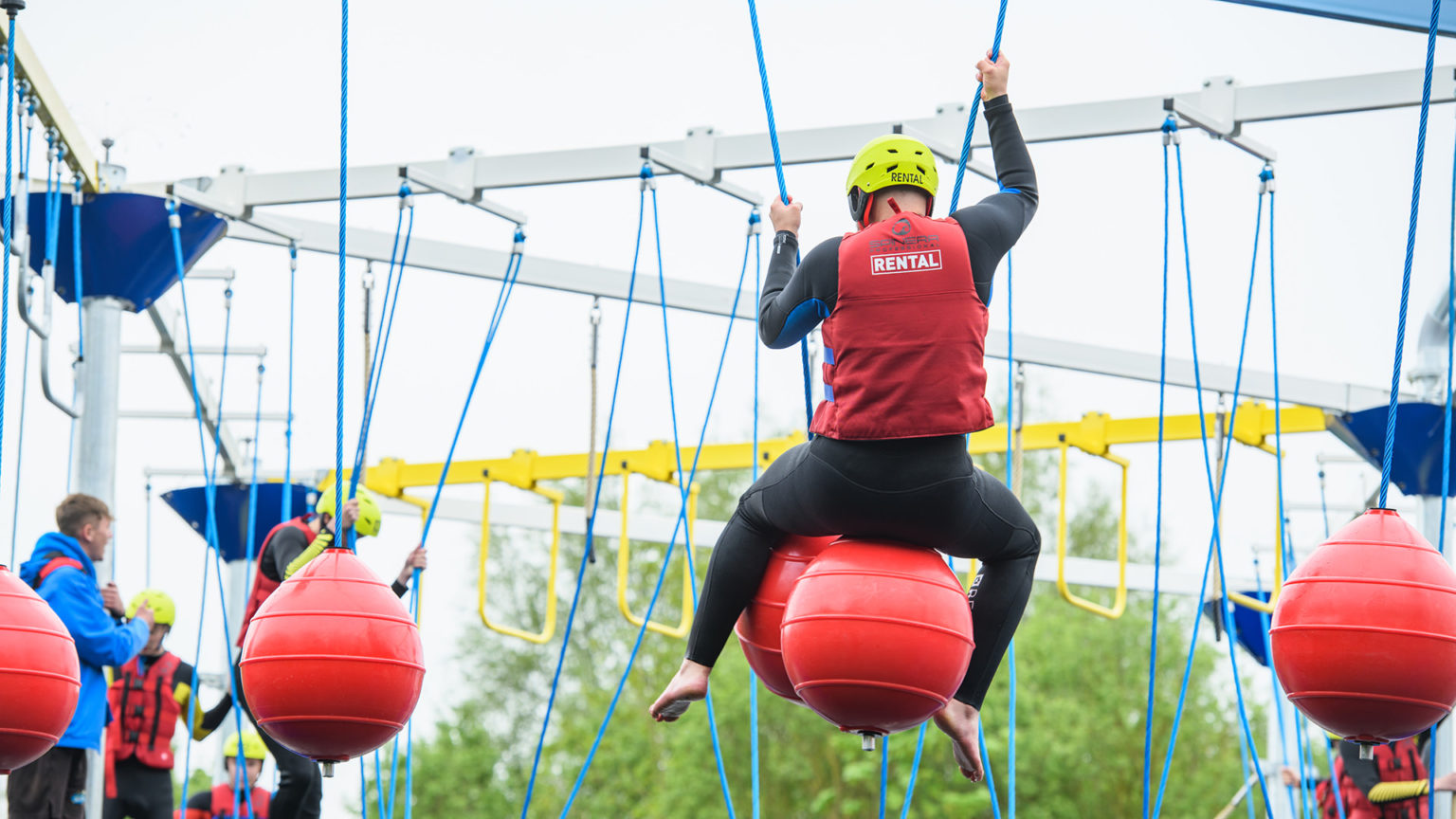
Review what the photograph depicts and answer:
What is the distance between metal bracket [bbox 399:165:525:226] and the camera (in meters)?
8.23

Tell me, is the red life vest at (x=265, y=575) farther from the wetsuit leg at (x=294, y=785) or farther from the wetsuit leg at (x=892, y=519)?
the wetsuit leg at (x=892, y=519)

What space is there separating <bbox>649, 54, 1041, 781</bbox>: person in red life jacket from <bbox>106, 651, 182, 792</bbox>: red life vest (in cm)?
498

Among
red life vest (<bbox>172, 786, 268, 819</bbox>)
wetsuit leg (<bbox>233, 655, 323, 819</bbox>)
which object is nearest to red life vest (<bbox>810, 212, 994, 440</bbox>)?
wetsuit leg (<bbox>233, 655, 323, 819</bbox>)

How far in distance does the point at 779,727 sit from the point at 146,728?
15514 millimetres

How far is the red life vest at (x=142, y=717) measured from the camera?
889 cm

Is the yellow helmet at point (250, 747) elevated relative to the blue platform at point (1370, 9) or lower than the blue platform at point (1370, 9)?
lower

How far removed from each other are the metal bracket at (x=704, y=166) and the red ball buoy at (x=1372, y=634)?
4093 mm

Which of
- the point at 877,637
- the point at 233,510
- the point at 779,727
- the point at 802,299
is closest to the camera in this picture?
the point at 877,637

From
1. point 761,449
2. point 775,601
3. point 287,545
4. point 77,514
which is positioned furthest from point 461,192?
point 775,601

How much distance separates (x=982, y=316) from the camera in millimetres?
4453

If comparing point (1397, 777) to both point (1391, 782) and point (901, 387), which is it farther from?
point (901, 387)

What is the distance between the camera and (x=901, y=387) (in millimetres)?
4410

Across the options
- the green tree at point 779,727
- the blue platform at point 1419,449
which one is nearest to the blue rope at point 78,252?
the blue platform at point 1419,449

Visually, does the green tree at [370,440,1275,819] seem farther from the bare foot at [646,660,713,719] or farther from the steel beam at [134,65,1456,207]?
the bare foot at [646,660,713,719]
